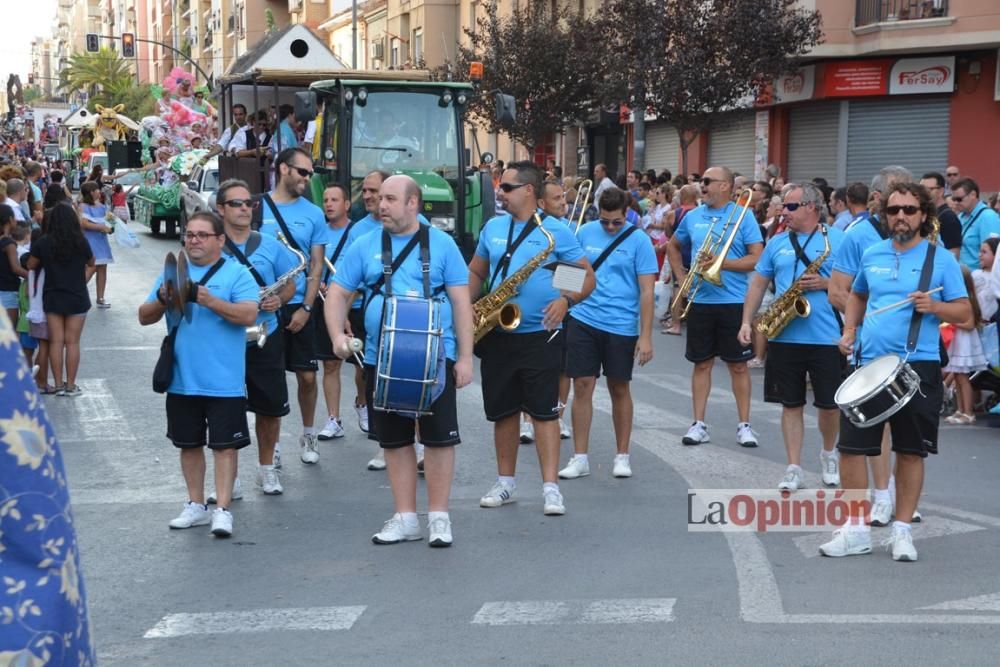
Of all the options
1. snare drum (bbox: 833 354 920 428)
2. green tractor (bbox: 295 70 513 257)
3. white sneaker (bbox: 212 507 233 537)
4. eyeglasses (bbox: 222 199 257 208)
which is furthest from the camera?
green tractor (bbox: 295 70 513 257)

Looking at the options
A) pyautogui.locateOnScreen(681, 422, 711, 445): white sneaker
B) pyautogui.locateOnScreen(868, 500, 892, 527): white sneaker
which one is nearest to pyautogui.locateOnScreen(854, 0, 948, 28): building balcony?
pyautogui.locateOnScreen(681, 422, 711, 445): white sneaker

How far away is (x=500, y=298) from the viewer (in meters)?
7.71

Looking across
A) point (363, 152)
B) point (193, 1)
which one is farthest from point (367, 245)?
point (193, 1)

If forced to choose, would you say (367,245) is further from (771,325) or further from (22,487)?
(22,487)

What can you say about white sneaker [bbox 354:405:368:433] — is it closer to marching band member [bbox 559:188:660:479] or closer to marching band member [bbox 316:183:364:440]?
marching band member [bbox 316:183:364:440]

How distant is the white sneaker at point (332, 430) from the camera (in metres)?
10.0

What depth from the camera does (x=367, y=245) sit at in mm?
6914

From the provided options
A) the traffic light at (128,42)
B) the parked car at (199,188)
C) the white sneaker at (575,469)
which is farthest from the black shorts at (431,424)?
the traffic light at (128,42)

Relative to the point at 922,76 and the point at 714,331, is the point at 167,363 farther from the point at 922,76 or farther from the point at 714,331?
the point at 922,76

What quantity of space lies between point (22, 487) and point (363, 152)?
1410cm

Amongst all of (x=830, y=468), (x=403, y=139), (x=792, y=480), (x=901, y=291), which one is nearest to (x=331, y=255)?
(x=792, y=480)

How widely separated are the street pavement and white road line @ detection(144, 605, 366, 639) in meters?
0.01

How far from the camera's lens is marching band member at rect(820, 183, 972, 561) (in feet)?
21.7

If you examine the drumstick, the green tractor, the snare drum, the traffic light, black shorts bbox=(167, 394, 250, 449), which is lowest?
black shorts bbox=(167, 394, 250, 449)
